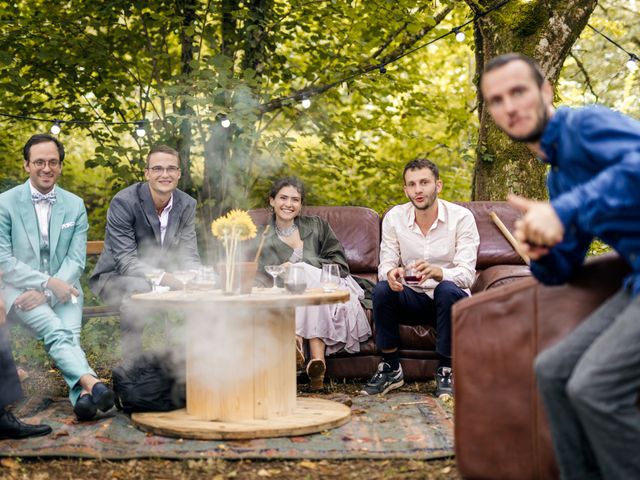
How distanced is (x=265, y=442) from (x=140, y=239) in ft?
5.83

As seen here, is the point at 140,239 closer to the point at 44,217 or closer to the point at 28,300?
the point at 44,217

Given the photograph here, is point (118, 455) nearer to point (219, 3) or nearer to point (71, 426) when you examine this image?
point (71, 426)

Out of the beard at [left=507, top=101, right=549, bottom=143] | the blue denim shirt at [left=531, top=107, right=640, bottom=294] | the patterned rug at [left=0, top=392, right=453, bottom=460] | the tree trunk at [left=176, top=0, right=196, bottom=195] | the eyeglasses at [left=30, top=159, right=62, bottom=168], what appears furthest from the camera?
the tree trunk at [left=176, top=0, right=196, bottom=195]

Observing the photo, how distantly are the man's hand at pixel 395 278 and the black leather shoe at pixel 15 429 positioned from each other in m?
2.06

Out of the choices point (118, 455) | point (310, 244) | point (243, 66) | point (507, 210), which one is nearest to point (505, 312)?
point (118, 455)

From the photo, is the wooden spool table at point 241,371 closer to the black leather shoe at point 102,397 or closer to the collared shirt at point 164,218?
the black leather shoe at point 102,397

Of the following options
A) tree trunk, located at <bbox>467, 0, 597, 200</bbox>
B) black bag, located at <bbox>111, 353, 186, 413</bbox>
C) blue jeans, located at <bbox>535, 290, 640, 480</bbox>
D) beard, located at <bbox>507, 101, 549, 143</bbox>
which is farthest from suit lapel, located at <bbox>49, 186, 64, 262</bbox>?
tree trunk, located at <bbox>467, 0, 597, 200</bbox>

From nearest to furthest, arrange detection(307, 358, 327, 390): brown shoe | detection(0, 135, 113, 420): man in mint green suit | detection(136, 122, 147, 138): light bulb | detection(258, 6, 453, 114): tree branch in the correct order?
detection(0, 135, 113, 420): man in mint green suit < detection(307, 358, 327, 390): brown shoe < detection(136, 122, 147, 138): light bulb < detection(258, 6, 453, 114): tree branch

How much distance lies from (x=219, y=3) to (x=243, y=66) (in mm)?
611

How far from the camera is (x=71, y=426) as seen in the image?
151 inches

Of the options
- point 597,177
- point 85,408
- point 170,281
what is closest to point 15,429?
point 85,408

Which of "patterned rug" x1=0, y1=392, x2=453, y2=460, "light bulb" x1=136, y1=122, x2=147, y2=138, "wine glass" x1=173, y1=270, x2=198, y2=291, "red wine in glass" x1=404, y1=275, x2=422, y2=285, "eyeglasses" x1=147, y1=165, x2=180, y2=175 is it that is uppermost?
"light bulb" x1=136, y1=122, x2=147, y2=138

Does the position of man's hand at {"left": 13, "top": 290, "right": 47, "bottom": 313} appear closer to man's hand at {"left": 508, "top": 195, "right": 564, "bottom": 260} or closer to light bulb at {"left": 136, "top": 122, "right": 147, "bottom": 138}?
light bulb at {"left": 136, "top": 122, "right": 147, "bottom": 138}

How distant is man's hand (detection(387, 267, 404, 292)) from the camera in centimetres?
450
